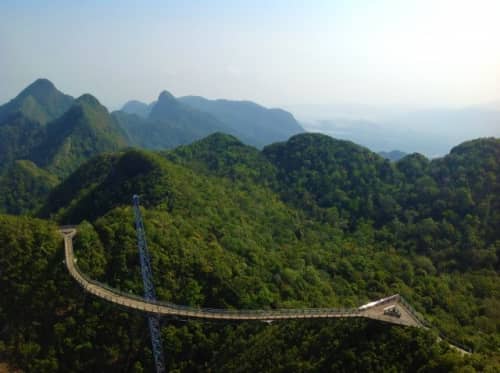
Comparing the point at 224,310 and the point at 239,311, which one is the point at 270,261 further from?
the point at 224,310

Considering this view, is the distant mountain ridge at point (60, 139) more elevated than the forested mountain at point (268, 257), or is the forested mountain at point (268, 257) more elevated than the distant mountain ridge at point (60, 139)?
the distant mountain ridge at point (60, 139)

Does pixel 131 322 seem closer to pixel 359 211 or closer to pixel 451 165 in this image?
pixel 359 211

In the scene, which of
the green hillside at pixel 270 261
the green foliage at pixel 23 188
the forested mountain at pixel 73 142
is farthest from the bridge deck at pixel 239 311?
the forested mountain at pixel 73 142

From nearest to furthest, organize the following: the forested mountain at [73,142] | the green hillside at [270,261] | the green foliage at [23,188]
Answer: the green hillside at [270,261]
the green foliage at [23,188]
the forested mountain at [73,142]

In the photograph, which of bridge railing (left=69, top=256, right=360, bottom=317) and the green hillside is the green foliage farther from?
bridge railing (left=69, top=256, right=360, bottom=317)

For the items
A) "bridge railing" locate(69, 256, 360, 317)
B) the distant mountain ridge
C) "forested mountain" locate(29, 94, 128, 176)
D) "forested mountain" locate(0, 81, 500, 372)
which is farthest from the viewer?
the distant mountain ridge

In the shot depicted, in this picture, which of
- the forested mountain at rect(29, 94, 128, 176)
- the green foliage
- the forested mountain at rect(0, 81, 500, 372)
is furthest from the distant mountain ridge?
the forested mountain at rect(0, 81, 500, 372)

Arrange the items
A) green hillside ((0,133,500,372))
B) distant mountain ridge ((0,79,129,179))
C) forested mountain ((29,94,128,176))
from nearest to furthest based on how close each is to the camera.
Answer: green hillside ((0,133,500,372)), forested mountain ((29,94,128,176)), distant mountain ridge ((0,79,129,179))

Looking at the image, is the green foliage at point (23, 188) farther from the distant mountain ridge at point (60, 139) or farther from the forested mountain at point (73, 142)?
the forested mountain at point (73, 142)

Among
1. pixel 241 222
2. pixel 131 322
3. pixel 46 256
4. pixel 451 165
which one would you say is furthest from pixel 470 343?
pixel 451 165

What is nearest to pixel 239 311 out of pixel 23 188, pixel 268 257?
pixel 268 257

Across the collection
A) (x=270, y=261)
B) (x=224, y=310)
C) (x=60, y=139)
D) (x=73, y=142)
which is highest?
(x=60, y=139)
